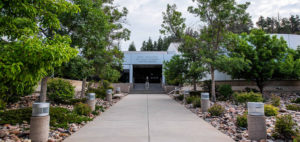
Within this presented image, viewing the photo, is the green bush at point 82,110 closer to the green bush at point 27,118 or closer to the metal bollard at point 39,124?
the green bush at point 27,118

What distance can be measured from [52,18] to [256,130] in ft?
17.8

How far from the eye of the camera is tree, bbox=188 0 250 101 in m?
10.1

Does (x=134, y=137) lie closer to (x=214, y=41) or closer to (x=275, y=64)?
(x=214, y=41)

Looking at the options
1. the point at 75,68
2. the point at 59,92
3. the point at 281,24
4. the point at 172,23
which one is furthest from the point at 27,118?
the point at 281,24

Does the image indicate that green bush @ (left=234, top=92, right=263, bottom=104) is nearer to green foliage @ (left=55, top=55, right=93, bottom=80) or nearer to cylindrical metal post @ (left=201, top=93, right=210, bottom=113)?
cylindrical metal post @ (left=201, top=93, right=210, bottom=113)

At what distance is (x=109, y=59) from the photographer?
13.0 metres

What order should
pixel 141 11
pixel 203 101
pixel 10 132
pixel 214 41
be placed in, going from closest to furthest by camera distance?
1. pixel 10 132
2. pixel 203 101
3. pixel 214 41
4. pixel 141 11

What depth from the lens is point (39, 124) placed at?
3771 mm

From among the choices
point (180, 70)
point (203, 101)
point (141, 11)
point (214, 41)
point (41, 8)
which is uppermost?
point (141, 11)

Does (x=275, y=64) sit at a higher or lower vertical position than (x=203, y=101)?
higher

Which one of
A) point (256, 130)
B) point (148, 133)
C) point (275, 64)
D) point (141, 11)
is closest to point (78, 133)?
point (148, 133)

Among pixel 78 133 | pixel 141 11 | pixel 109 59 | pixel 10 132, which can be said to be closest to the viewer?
pixel 10 132

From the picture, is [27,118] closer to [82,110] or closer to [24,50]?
[82,110]

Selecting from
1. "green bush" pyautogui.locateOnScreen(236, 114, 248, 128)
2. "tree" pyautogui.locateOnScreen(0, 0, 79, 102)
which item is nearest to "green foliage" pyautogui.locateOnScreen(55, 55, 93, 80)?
"tree" pyautogui.locateOnScreen(0, 0, 79, 102)
